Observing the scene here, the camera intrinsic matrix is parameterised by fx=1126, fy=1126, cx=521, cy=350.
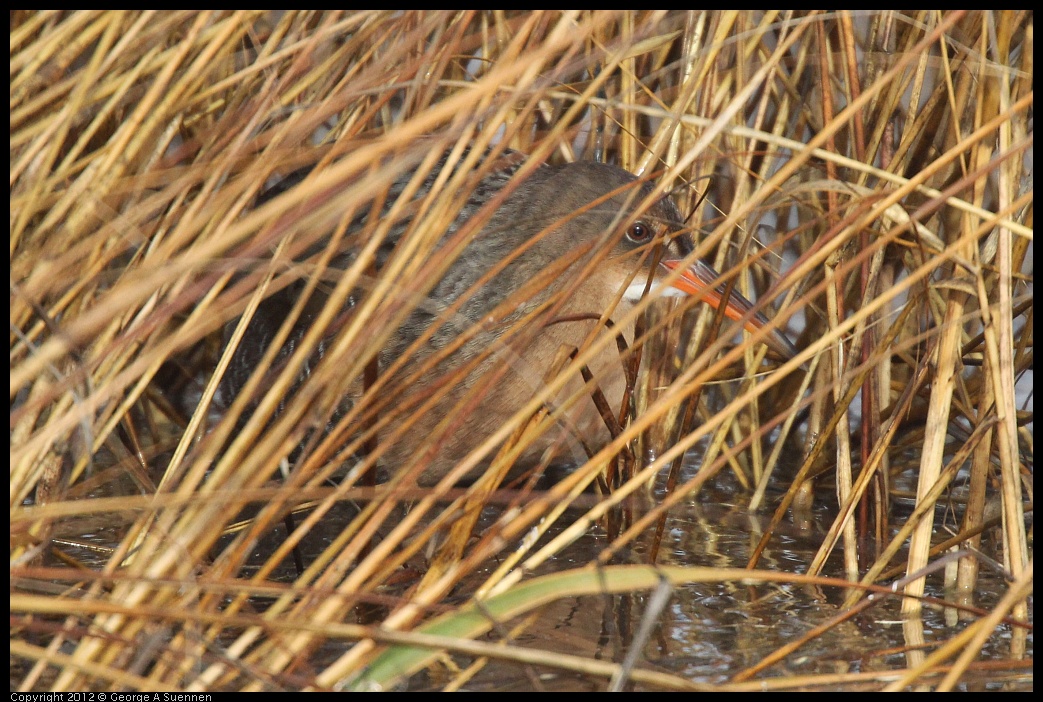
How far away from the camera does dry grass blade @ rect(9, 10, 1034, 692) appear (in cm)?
147

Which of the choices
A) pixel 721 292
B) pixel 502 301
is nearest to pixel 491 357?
pixel 502 301

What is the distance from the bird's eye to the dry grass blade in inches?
0.5

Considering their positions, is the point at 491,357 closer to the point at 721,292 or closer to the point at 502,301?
the point at 502,301

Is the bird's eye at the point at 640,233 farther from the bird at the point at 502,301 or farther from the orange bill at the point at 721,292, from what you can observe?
the orange bill at the point at 721,292

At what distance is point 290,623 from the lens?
52.3 inches

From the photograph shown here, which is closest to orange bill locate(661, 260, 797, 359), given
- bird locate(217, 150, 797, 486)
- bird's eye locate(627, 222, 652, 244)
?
bird locate(217, 150, 797, 486)

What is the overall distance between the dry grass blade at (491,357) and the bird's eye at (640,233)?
1cm

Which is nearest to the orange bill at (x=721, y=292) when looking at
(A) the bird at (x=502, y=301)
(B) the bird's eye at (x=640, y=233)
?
(A) the bird at (x=502, y=301)

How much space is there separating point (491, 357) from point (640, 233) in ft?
2.41

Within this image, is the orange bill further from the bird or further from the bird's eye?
the bird's eye

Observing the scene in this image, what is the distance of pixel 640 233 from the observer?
3.05 meters

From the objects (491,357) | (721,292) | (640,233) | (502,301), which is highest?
(640,233)

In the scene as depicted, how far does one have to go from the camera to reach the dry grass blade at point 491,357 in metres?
1.47

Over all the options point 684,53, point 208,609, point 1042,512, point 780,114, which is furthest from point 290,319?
point 780,114
